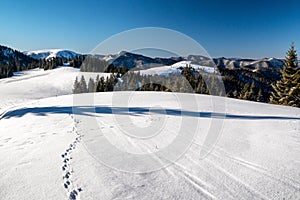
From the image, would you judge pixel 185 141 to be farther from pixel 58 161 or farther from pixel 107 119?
pixel 107 119

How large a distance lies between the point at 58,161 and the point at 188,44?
561cm

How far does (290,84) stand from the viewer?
24203 millimetres

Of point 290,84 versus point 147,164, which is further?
point 290,84

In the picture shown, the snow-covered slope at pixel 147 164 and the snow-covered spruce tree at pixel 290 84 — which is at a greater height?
the snow-covered spruce tree at pixel 290 84

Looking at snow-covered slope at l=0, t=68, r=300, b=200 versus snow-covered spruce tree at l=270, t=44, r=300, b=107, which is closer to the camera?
snow-covered slope at l=0, t=68, r=300, b=200

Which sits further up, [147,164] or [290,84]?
[290,84]

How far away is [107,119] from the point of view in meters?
9.12

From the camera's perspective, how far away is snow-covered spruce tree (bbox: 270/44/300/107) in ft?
76.6

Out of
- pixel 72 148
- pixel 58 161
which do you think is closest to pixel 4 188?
pixel 58 161

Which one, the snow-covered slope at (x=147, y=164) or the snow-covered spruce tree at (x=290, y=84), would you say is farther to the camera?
the snow-covered spruce tree at (x=290, y=84)

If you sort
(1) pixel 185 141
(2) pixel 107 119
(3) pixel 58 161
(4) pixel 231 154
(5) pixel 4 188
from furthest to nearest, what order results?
(2) pixel 107 119, (1) pixel 185 141, (4) pixel 231 154, (3) pixel 58 161, (5) pixel 4 188

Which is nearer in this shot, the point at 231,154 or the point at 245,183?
the point at 245,183

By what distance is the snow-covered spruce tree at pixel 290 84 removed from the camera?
76.6ft

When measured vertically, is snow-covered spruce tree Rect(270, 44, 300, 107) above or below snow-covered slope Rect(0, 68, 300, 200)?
above
